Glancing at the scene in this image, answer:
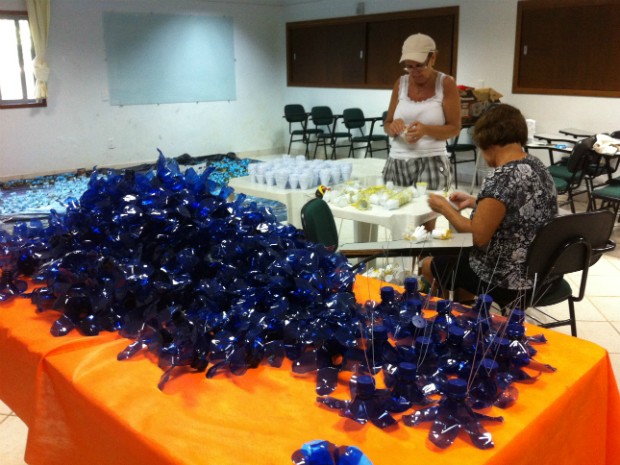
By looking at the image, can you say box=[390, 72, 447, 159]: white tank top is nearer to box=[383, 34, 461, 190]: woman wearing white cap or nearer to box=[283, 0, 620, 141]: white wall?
box=[383, 34, 461, 190]: woman wearing white cap

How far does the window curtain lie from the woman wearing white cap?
5.89m

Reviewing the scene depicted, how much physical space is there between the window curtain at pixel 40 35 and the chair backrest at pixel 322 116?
3883 millimetres

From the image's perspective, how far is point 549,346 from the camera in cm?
126

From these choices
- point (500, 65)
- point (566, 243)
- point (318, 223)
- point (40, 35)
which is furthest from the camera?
point (40, 35)

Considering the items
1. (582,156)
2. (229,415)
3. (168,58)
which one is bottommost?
(229,415)

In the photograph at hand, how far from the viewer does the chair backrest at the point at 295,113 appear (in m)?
9.08

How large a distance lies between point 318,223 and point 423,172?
1.06 meters

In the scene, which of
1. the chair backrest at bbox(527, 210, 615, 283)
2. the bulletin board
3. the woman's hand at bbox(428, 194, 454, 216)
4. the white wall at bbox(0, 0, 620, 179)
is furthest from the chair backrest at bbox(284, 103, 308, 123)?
the chair backrest at bbox(527, 210, 615, 283)

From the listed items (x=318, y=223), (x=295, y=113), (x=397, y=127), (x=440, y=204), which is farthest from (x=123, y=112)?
(x=440, y=204)

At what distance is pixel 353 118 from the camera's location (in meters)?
8.38

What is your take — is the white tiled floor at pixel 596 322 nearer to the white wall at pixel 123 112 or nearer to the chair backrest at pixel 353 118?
the chair backrest at pixel 353 118

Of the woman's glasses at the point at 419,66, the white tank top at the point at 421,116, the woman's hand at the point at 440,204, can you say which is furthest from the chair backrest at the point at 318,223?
the woman's glasses at the point at 419,66

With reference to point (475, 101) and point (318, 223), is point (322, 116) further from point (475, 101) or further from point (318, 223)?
point (318, 223)

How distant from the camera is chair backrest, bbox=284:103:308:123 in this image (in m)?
9.08
